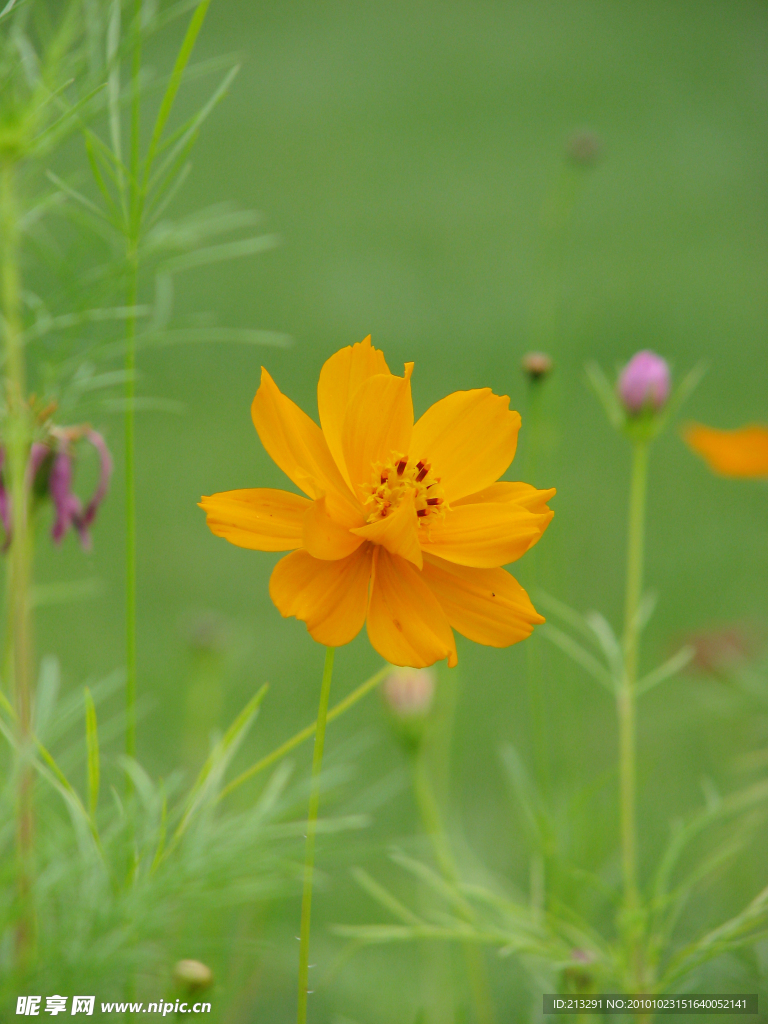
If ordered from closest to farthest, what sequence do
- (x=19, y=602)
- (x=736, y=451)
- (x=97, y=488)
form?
(x=19, y=602), (x=97, y=488), (x=736, y=451)

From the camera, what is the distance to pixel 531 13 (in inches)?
76.4

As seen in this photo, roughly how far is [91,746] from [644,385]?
0.90 feet

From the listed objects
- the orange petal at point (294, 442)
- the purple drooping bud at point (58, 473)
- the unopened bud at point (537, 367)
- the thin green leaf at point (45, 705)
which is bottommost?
the thin green leaf at point (45, 705)

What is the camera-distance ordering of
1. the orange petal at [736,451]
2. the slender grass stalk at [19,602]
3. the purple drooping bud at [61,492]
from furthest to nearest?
1. the orange petal at [736,451]
2. the purple drooping bud at [61,492]
3. the slender grass stalk at [19,602]

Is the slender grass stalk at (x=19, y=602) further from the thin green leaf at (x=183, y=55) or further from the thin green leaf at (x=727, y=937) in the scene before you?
the thin green leaf at (x=727, y=937)

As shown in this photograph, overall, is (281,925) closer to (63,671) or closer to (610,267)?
(63,671)

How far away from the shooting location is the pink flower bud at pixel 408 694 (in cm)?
45

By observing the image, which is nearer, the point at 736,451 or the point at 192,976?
the point at 192,976

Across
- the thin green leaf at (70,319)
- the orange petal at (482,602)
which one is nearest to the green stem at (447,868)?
the orange petal at (482,602)

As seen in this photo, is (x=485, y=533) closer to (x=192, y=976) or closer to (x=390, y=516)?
(x=390, y=516)

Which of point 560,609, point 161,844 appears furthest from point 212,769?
point 560,609

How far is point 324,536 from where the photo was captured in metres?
0.26

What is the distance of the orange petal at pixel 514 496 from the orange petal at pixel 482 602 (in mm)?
23

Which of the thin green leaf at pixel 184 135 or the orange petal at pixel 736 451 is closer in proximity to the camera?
the thin green leaf at pixel 184 135
